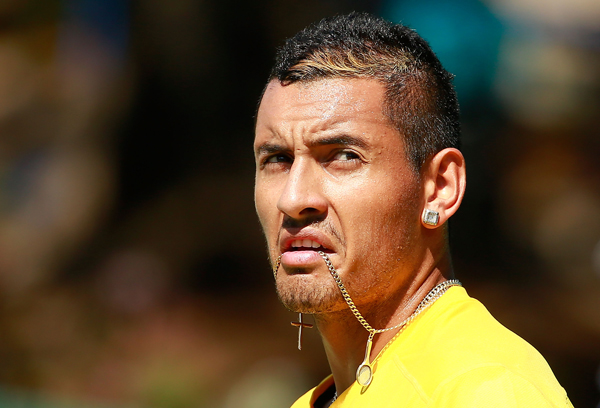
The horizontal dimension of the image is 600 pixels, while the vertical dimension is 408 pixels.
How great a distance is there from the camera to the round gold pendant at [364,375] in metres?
2.08

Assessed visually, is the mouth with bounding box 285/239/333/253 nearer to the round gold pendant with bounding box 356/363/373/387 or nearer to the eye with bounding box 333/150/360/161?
the eye with bounding box 333/150/360/161

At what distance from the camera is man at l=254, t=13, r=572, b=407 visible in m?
2.20

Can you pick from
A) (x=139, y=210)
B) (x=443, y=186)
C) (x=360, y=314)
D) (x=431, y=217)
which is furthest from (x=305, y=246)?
(x=139, y=210)

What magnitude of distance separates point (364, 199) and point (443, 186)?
38cm

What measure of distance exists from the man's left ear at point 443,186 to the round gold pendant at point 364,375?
573mm

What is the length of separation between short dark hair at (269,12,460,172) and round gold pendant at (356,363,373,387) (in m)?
0.75

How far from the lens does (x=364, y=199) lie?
7.25ft

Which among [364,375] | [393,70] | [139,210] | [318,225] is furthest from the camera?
[139,210]

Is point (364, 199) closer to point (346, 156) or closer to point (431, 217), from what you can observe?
point (346, 156)

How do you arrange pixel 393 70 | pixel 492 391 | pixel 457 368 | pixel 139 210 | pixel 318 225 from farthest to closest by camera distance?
pixel 139 210 < pixel 393 70 < pixel 318 225 < pixel 457 368 < pixel 492 391

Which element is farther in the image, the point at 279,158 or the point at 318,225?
the point at 279,158

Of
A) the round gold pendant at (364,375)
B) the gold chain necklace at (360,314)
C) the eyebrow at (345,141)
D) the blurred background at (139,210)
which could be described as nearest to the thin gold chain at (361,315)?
the gold chain necklace at (360,314)

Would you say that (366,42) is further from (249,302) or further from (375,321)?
(249,302)

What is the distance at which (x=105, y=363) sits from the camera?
20.5 ft
